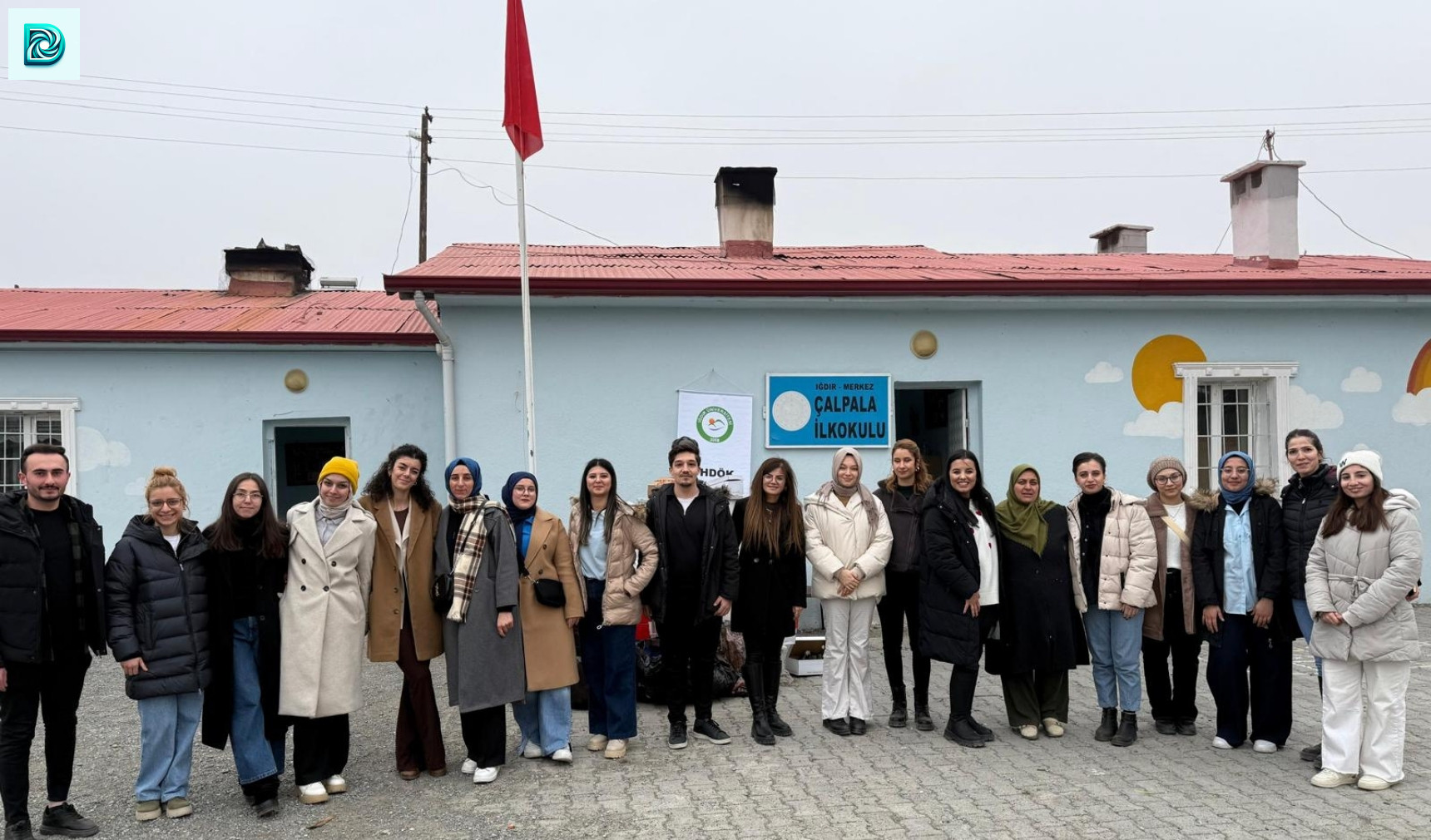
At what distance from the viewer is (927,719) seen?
20.4ft

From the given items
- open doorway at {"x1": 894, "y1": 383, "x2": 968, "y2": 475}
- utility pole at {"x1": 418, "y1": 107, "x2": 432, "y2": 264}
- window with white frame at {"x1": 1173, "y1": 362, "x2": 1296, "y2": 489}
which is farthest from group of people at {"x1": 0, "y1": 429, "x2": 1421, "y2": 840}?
utility pole at {"x1": 418, "y1": 107, "x2": 432, "y2": 264}

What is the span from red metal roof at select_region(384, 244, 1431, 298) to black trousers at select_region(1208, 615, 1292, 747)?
4.21 meters

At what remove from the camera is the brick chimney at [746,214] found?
38.2ft

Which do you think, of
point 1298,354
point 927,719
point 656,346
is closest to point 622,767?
point 927,719

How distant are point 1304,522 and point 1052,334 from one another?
178 inches

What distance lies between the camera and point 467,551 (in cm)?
531

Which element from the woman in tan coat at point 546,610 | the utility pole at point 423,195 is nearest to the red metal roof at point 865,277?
the woman in tan coat at point 546,610

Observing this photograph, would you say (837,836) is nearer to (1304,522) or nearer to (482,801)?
(482,801)

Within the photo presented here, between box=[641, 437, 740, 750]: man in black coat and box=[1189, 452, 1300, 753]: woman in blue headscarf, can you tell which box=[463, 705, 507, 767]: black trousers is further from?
box=[1189, 452, 1300, 753]: woman in blue headscarf

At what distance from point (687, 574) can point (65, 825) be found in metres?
3.08

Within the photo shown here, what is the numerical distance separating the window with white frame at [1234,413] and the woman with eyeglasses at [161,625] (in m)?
8.29

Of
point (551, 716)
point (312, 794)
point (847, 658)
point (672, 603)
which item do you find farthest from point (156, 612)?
point (847, 658)

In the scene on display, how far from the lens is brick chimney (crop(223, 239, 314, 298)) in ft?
44.8

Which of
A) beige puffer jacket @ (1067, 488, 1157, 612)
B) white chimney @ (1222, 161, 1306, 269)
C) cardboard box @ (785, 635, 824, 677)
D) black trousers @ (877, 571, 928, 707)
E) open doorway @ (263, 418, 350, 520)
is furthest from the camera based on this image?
open doorway @ (263, 418, 350, 520)
